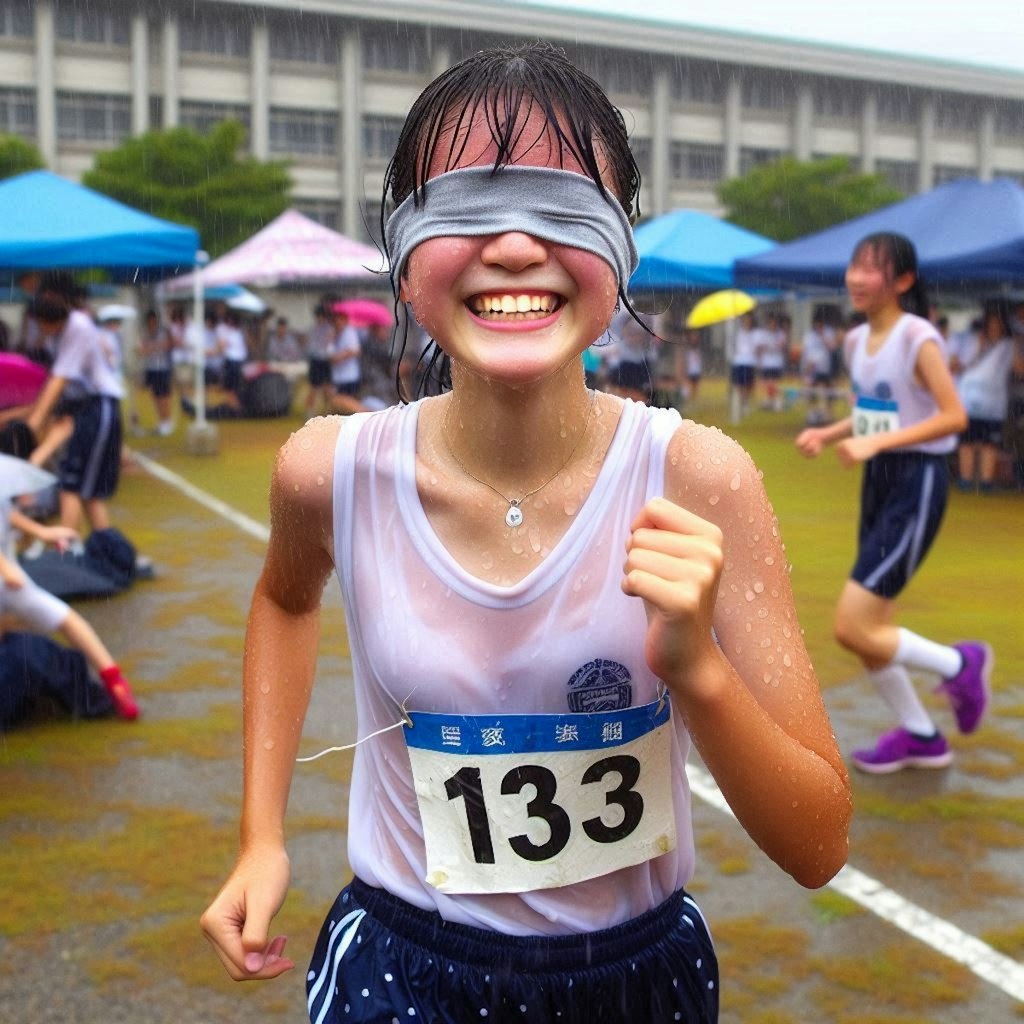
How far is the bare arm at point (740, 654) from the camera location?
1260 millimetres

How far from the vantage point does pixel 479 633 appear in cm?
157

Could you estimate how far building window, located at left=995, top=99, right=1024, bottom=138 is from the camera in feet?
216

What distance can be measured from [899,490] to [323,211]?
5123 centimetres

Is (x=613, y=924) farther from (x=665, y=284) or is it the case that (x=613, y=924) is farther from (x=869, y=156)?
(x=869, y=156)

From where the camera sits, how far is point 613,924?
1.68 metres

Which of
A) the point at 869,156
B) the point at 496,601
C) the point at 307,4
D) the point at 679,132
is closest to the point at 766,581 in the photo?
the point at 496,601

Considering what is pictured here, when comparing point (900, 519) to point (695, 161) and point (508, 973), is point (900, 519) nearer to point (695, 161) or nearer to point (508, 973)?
point (508, 973)

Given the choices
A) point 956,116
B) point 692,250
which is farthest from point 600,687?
point 956,116

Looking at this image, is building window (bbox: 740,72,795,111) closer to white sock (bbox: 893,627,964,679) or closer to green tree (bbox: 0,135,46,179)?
green tree (bbox: 0,135,46,179)

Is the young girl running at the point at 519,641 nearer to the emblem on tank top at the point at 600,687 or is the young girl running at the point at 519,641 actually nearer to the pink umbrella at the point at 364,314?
the emblem on tank top at the point at 600,687

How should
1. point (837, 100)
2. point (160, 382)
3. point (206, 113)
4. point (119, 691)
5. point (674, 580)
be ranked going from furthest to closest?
point (837, 100), point (206, 113), point (160, 382), point (119, 691), point (674, 580)

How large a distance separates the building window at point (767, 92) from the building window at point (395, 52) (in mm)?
14446

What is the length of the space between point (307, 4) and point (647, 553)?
2157 inches

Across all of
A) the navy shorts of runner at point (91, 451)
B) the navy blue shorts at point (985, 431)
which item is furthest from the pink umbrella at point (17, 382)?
the navy blue shorts at point (985, 431)
